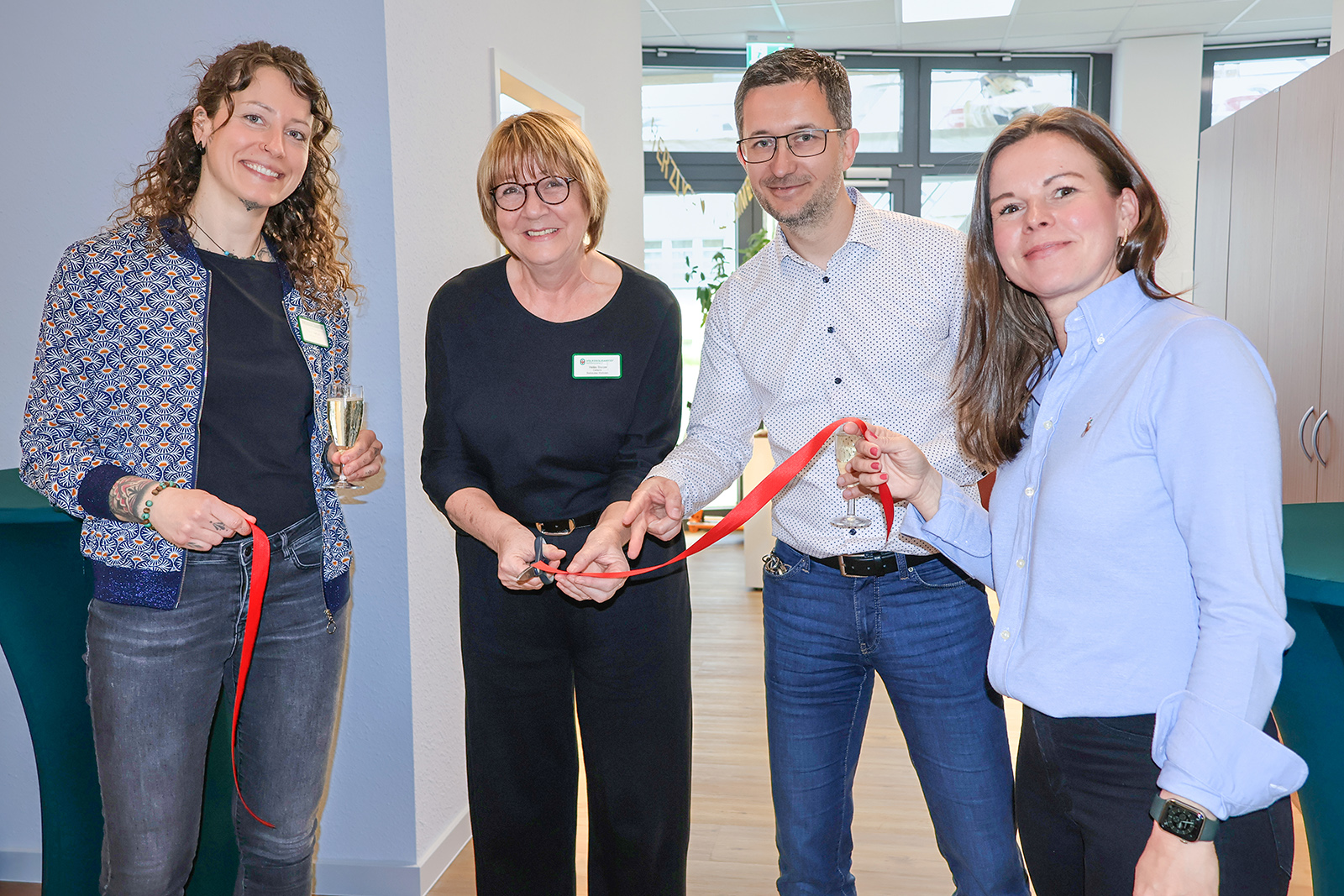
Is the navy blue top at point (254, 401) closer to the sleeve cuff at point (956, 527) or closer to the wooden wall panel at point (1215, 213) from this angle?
the sleeve cuff at point (956, 527)

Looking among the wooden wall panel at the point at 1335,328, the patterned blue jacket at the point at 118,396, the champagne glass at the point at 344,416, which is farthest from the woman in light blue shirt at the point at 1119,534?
the wooden wall panel at the point at 1335,328

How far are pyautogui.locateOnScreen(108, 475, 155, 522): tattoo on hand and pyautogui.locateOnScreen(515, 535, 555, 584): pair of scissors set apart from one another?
26.9 inches

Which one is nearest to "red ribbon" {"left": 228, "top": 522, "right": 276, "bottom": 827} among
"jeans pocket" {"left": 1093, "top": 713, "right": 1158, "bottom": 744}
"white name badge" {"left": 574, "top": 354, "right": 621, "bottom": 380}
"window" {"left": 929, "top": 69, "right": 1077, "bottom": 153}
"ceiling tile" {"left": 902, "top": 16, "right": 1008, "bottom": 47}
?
"white name badge" {"left": 574, "top": 354, "right": 621, "bottom": 380}

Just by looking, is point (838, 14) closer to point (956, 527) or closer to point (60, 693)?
point (956, 527)

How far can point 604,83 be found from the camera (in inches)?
195

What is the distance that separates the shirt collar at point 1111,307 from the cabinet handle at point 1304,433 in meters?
3.09

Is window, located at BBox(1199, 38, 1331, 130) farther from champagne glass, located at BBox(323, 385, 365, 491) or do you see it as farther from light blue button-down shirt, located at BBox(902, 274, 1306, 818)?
champagne glass, located at BBox(323, 385, 365, 491)

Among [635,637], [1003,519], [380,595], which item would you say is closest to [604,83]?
[380,595]

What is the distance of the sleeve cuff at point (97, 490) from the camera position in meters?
1.64

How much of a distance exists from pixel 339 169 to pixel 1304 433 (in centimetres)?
388

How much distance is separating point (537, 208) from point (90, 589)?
1346mm

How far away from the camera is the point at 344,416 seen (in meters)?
1.92

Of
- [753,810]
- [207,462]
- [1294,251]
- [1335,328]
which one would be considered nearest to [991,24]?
[1294,251]

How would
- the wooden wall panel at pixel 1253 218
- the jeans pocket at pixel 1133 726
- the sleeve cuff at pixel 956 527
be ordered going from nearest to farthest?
the jeans pocket at pixel 1133 726, the sleeve cuff at pixel 956 527, the wooden wall panel at pixel 1253 218
